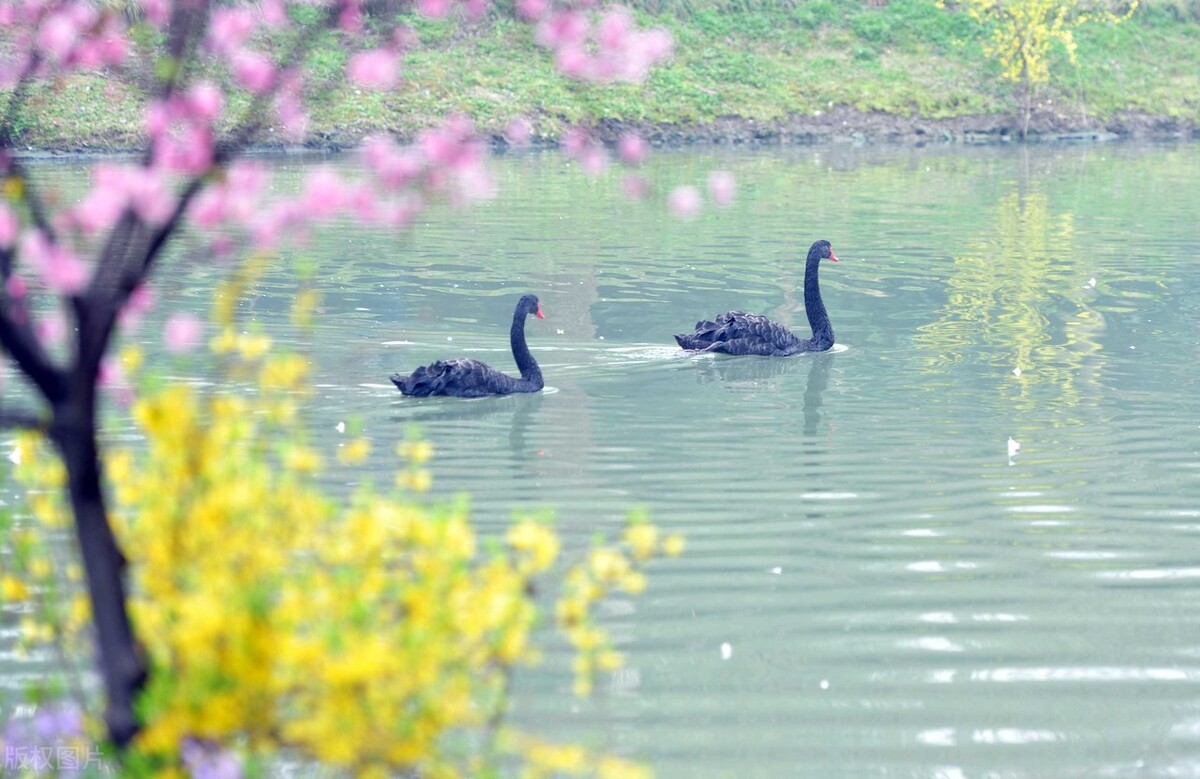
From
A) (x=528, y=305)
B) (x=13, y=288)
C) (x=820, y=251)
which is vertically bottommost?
(x=820, y=251)

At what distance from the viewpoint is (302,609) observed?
2.87m

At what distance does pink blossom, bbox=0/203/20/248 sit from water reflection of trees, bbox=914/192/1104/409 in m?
7.46

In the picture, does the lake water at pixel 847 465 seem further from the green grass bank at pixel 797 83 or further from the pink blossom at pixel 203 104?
the green grass bank at pixel 797 83

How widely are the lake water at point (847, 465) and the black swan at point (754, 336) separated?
0.17 meters

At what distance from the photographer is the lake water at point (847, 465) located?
4.87 meters

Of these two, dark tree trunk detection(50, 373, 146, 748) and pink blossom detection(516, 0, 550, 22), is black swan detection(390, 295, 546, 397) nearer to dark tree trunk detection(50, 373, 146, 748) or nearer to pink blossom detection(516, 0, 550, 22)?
pink blossom detection(516, 0, 550, 22)

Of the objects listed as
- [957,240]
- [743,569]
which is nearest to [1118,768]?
[743,569]

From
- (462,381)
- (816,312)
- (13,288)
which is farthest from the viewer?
(816,312)

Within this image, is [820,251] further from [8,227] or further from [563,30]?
[8,227]

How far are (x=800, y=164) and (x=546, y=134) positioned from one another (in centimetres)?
616

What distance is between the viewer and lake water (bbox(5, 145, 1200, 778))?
4.87 meters

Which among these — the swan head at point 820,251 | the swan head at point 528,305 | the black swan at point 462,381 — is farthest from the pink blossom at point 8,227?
the swan head at point 820,251

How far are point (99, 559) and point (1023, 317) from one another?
11.7 m

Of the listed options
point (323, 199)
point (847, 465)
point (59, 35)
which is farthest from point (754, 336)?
point (59, 35)
